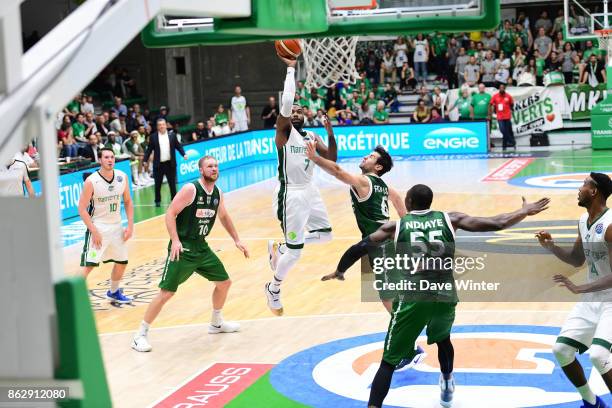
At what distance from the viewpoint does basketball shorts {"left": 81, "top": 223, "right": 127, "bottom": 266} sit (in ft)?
35.0

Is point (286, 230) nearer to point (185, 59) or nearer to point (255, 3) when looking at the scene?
point (255, 3)

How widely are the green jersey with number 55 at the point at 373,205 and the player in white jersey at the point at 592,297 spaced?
2110 millimetres

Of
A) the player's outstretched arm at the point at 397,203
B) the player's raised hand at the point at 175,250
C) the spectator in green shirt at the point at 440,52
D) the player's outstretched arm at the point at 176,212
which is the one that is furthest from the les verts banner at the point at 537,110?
the player's raised hand at the point at 175,250

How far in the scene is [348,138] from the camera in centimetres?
2538

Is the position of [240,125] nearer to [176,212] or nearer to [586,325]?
[176,212]

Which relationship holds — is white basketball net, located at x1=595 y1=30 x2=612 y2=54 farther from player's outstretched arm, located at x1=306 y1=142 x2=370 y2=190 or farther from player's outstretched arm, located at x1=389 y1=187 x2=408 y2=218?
player's outstretched arm, located at x1=306 y1=142 x2=370 y2=190

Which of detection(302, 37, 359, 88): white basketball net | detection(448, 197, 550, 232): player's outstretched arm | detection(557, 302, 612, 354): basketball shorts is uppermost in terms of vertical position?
detection(302, 37, 359, 88): white basketball net

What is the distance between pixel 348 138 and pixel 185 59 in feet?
32.3

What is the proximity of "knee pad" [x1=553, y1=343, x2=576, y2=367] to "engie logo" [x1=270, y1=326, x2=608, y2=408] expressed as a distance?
70 centimetres

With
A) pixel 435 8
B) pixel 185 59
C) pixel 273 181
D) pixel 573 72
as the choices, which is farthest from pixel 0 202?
pixel 185 59

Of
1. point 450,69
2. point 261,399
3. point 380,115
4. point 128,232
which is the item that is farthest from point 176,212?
point 450,69

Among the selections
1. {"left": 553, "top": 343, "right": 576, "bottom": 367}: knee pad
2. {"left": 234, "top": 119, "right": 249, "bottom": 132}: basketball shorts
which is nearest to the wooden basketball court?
{"left": 553, "top": 343, "right": 576, "bottom": 367}: knee pad

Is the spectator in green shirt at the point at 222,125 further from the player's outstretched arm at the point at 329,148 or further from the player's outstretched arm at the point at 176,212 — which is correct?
the player's outstretched arm at the point at 176,212

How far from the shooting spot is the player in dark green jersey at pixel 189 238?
9.15 m
